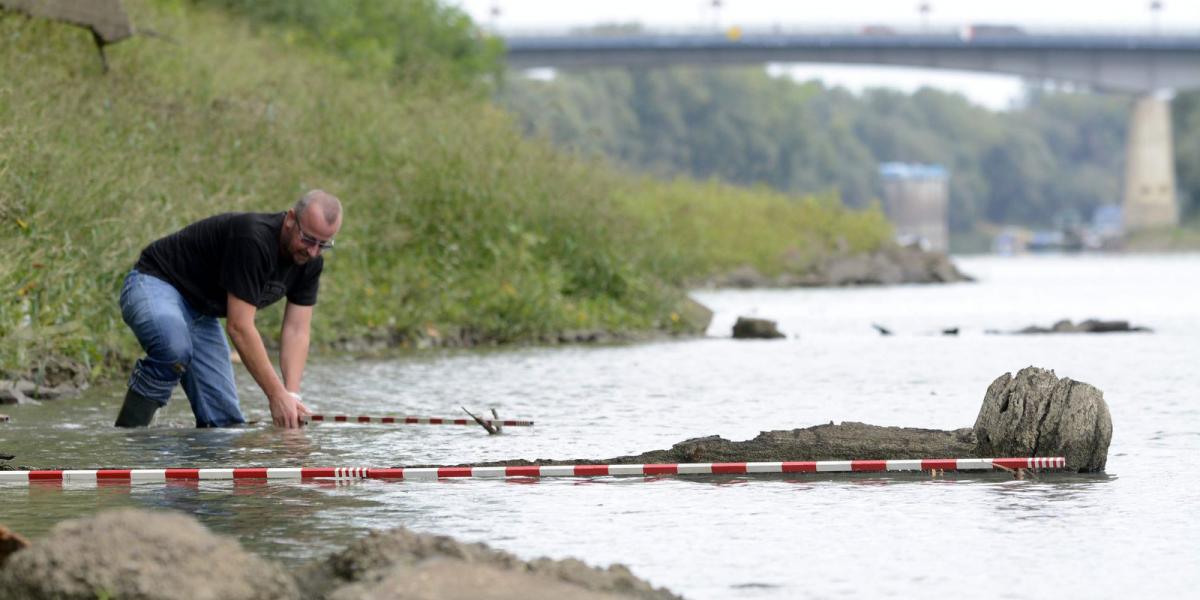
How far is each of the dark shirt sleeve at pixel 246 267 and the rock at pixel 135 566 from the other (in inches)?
187

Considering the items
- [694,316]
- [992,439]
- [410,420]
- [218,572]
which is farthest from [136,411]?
[694,316]

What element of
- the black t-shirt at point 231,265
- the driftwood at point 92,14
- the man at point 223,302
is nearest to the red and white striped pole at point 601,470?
the man at point 223,302

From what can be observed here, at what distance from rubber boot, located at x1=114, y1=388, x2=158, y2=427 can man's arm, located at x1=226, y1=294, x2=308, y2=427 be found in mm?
1529

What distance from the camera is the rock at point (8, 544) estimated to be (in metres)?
5.85

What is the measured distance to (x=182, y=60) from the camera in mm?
23812

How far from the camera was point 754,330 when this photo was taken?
23.2 metres

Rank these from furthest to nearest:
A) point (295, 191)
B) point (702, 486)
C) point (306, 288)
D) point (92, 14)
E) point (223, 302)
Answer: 1. point (92, 14)
2. point (295, 191)
3. point (223, 302)
4. point (306, 288)
5. point (702, 486)

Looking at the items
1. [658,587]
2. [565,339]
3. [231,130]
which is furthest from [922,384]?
[658,587]

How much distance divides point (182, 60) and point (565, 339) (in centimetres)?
637

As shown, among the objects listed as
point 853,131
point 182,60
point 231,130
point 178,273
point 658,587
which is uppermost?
point 853,131

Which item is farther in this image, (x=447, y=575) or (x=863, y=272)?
(x=863, y=272)

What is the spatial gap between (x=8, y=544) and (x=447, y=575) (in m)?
1.51

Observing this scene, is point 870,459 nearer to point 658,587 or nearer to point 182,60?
point 658,587

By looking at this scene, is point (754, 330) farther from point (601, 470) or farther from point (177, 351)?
point (601, 470)
